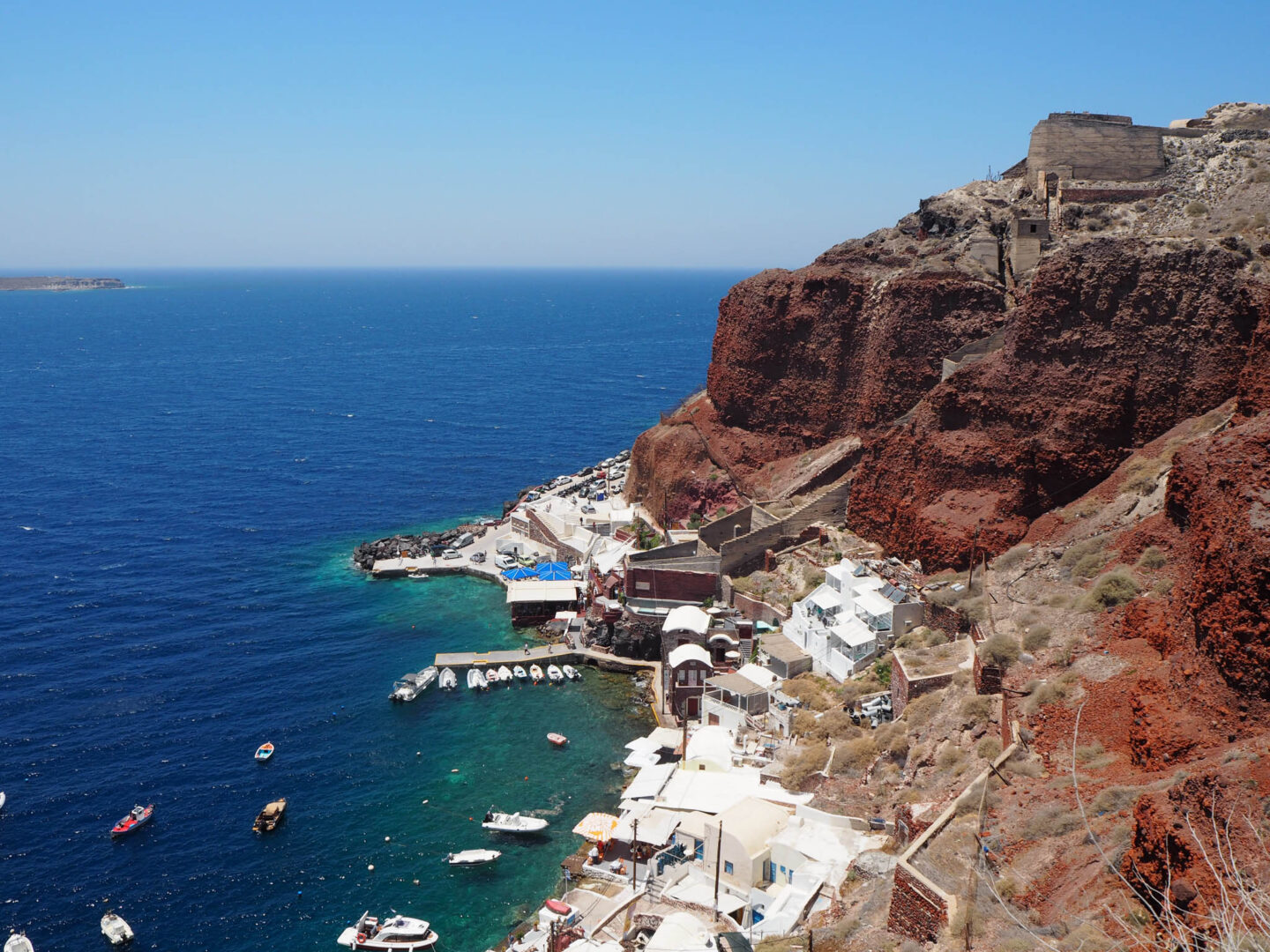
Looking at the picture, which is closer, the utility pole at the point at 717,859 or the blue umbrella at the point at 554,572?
the utility pole at the point at 717,859

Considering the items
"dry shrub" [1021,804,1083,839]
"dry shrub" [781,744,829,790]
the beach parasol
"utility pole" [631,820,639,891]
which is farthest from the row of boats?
"dry shrub" [1021,804,1083,839]

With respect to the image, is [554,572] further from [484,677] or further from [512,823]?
[512,823]

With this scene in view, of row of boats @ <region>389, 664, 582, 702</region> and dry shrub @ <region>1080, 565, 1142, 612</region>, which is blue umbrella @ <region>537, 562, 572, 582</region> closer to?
row of boats @ <region>389, 664, 582, 702</region>

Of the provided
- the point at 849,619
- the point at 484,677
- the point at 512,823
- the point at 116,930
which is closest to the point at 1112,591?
the point at 849,619

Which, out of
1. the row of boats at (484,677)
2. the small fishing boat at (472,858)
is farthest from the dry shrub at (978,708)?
the row of boats at (484,677)

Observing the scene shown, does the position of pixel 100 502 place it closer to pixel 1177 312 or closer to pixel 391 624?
pixel 391 624

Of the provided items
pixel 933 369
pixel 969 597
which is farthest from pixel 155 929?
pixel 933 369

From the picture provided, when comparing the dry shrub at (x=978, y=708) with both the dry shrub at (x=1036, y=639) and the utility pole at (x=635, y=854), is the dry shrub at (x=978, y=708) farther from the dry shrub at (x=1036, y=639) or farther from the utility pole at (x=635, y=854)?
the utility pole at (x=635, y=854)

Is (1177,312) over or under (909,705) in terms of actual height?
over
